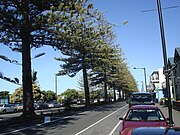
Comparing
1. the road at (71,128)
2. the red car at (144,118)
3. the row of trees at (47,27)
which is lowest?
the road at (71,128)

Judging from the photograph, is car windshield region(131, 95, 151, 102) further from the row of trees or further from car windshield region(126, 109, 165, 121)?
car windshield region(126, 109, 165, 121)

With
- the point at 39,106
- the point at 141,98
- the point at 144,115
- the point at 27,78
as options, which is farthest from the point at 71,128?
the point at 39,106

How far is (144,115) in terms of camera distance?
10914 mm

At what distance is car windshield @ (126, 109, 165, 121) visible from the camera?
1067 cm

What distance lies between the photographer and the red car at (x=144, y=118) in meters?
10.1

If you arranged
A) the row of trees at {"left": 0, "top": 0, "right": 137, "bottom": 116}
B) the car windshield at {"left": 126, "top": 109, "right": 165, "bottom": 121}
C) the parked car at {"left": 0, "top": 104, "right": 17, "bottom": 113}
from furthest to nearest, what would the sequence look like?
1. the parked car at {"left": 0, "top": 104, "right": 17, "bottom": 113}
2. the row of trees at {"left": 0, "top": 0, "right": 137, "bottom": 116}
3. the car windshield at {"left": 126, "top": 109, "right": 165, "bottom": 121}

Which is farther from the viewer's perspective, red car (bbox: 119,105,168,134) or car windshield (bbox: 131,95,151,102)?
car windshield (bbox: 131,95,151,102)

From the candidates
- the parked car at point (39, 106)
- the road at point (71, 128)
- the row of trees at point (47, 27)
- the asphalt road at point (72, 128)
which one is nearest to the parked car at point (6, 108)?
the parked car at point (39, 106)

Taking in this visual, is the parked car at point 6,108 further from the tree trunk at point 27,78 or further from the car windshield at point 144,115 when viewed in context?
the car windshield at point 144,115

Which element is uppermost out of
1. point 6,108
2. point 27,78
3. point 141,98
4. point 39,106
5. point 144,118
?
point 27,78

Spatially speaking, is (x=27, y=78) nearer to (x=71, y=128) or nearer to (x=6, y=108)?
(x=71, y=128)

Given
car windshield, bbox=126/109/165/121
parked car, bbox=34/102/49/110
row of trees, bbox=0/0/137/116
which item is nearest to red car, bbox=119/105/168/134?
car windshield, bbox=126/109/165/121

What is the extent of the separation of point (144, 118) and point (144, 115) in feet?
0.53

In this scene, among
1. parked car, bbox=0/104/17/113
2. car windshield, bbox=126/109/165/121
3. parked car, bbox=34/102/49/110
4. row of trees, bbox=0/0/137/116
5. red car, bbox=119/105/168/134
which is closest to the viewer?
red car, bbox=119/105/168/134
